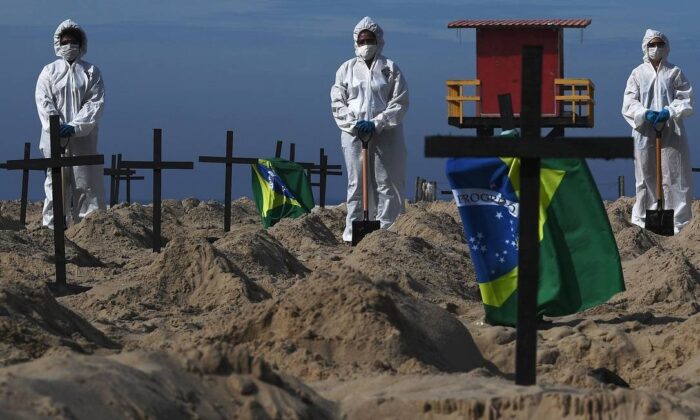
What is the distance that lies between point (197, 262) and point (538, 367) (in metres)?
A: 4.01

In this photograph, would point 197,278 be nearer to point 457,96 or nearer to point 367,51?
point 367,51

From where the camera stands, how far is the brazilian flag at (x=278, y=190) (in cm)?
2267

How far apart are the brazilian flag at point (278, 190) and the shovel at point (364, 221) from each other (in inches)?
151

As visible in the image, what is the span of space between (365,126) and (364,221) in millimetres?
1102

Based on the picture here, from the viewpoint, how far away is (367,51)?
18.7 m

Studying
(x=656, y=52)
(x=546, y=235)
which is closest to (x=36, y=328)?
(x=546, y=235)

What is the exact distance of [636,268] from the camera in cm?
1378

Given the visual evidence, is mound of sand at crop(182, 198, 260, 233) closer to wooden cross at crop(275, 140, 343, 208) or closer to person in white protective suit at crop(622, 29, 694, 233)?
wooden cross at crop(275, 140, 343, 208)

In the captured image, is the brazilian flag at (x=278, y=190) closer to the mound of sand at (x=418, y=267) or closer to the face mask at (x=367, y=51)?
the face mask at (x=367, y=51)

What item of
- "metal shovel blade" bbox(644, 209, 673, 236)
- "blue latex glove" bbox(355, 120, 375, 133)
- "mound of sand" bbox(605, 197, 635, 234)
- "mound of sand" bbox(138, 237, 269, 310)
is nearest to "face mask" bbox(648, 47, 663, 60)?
"metal shovel blade" bbox(644, 209, 673, 236)

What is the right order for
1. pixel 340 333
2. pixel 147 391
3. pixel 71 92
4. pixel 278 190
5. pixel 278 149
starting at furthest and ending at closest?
pixel 278 149 → pixel 278 190 → pixel 71 92 → pixel 340 333 → pixel 147 391

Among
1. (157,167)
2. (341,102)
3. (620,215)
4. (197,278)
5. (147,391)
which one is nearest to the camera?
(147,391)

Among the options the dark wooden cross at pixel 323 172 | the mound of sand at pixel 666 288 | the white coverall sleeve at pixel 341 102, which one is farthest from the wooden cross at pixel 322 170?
the mound of sand at pixel 666 288

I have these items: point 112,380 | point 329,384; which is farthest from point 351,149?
point 112,380
